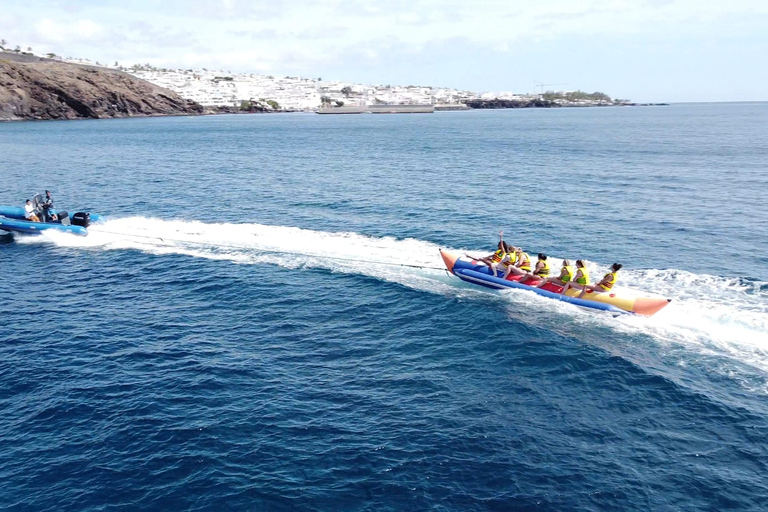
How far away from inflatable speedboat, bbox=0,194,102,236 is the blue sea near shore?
44.0 inches

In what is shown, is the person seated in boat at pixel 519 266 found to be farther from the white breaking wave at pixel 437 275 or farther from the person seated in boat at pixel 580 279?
the person seated in boat at pixel 580 279

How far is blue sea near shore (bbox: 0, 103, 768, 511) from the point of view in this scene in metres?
13.7

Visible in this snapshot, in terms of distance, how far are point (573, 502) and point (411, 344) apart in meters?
8.61

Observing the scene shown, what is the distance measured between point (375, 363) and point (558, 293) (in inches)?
363

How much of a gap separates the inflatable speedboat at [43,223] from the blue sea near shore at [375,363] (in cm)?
112

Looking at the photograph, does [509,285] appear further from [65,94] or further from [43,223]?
[65,94]

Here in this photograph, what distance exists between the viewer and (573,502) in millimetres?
12992

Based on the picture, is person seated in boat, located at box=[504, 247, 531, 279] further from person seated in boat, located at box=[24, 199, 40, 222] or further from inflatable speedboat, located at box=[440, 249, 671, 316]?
person seated in boat, located at box=[24, 199, 40, 222]

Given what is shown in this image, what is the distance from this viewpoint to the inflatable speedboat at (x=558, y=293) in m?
21.9

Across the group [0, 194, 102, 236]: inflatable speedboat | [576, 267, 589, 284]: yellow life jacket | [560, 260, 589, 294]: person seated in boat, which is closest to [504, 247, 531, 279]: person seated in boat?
[560, 260, 589, 294]: person seated in boat

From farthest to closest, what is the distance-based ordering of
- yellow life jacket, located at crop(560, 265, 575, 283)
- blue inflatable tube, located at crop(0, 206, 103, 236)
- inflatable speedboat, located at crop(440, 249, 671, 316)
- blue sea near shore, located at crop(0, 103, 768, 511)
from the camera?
1. blue inflatable tube, located at crop(0, 206, 103, 236)
2. yellow life jacket, located at crop(560, 265, 575, 283)
3. inflatable speedboat, located at crop(440, 249, 671, 316)
4. blue sea near shore, located at crop(0, 103, 768, 511)

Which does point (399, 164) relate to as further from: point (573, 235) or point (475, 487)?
point (475, 487)

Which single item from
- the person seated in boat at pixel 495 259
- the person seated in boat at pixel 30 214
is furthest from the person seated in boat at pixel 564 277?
the person seated in boat at pixel 30 214

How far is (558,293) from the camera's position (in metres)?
24.0
